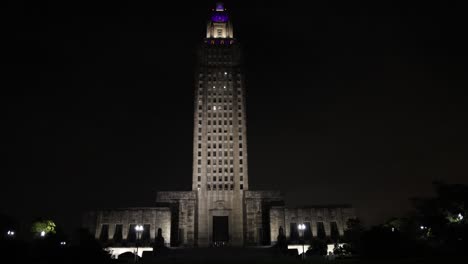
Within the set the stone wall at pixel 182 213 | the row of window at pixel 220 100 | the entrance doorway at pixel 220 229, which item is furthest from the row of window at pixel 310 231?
the row of window at pixel 220 100

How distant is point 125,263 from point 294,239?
3301 centimetres

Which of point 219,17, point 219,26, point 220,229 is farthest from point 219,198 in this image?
point 219,17

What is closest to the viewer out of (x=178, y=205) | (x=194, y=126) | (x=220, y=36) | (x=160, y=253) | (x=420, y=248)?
(x=420, y=248)

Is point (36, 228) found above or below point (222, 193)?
below

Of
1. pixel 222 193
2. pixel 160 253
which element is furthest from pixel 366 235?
pixel 222 193

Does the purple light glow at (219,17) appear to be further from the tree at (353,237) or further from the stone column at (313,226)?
the tree at (353,237)

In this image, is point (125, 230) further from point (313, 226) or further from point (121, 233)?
point (313, 226)

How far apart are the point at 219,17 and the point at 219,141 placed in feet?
75.8

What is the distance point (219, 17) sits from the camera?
7800 cm

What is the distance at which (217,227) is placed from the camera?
7425 centimetres

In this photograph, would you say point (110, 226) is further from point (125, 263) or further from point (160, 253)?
point (125, 263)

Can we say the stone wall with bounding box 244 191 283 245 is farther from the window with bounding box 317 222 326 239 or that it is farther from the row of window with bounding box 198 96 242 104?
the row of window with bounding box 198 96 242 104

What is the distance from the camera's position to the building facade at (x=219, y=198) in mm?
62281

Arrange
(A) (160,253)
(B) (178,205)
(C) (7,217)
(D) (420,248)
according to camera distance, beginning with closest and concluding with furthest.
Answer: (D) (420,248), (A) (160,253), (C) (7,217), (B) (178,205)
